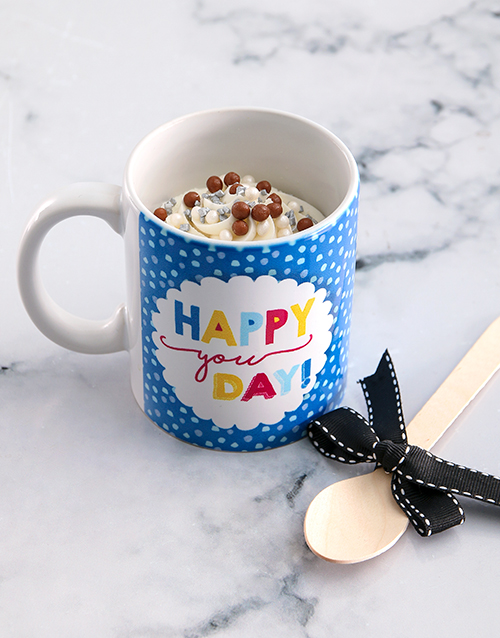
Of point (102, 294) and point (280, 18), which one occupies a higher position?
point (280, 18)

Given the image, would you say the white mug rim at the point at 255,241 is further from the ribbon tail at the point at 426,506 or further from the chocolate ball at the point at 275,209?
the ribbon tail at the point at 426,506

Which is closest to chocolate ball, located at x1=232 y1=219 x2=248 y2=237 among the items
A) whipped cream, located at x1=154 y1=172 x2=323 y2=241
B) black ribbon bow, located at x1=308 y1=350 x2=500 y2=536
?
whipped cream, located at x1=154 y1=172 x2=323 y2=241

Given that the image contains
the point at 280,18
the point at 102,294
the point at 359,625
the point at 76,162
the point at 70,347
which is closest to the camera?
the point at 359,625

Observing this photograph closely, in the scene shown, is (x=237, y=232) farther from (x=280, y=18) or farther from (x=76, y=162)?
(x=280, y=18)

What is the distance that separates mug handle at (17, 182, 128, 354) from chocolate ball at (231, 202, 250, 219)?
86mm

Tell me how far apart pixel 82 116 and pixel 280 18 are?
1.04 feet

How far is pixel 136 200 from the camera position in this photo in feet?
1.99

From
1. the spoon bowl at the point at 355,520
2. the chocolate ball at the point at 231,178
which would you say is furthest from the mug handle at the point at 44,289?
the spoon bowl at the point at 355,520

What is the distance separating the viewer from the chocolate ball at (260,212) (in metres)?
0.65

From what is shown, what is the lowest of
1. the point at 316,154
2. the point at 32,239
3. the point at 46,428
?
the point at 46,428

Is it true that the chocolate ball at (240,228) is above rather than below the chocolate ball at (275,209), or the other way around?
below

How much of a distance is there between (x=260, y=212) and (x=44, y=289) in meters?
0.18

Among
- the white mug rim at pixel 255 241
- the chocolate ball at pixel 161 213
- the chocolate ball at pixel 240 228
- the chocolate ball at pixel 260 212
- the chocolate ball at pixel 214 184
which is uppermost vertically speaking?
the white mug rim at pixel 255 241

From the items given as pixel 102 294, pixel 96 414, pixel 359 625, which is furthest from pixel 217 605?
pixel 102 294
